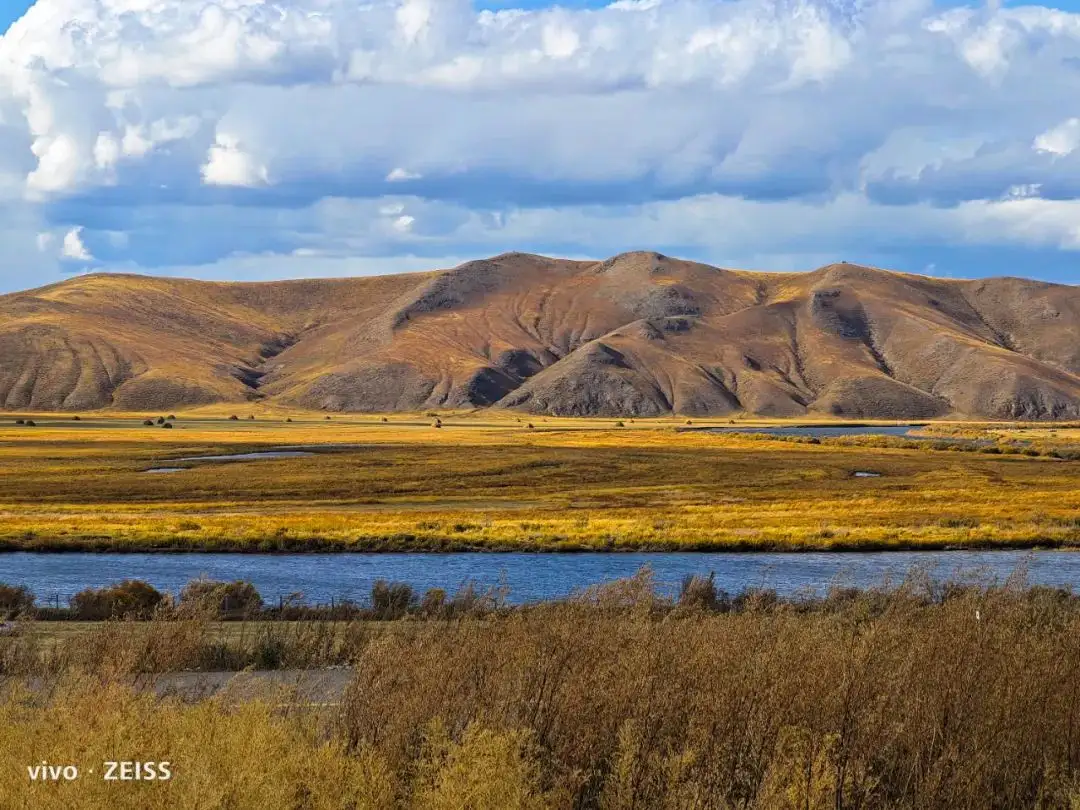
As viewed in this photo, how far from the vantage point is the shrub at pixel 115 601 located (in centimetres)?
3191

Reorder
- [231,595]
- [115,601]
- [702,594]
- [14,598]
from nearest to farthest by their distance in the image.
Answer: [115,601], [702,594], [14,598], [231,595]

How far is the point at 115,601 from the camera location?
106 ft

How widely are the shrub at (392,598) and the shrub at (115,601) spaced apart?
19.7 ft

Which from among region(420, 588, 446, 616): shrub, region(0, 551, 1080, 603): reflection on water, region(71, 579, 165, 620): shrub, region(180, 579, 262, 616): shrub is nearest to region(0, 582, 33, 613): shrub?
region(71, 579, 165, 620): shrub

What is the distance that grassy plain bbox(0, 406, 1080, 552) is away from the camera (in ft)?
179

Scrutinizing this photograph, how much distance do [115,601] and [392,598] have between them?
7914 mm

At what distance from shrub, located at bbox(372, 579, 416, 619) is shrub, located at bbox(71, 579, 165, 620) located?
600 centimetres

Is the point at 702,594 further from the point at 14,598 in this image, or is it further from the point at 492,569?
the point at 14,598

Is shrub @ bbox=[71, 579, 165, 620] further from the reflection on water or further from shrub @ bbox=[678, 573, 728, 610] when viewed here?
shrub @ bbox=[678, 573, 728, 610]

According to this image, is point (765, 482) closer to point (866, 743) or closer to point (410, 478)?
point (410, 478)

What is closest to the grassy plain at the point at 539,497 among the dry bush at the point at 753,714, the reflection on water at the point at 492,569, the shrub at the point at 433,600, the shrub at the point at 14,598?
the reflection on water at the point at 492,569

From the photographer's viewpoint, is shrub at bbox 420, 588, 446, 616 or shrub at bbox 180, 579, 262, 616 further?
shrub at bbox 180, 579, 262, 616

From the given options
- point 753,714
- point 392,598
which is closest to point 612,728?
point 753,714

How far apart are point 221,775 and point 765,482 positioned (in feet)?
252
